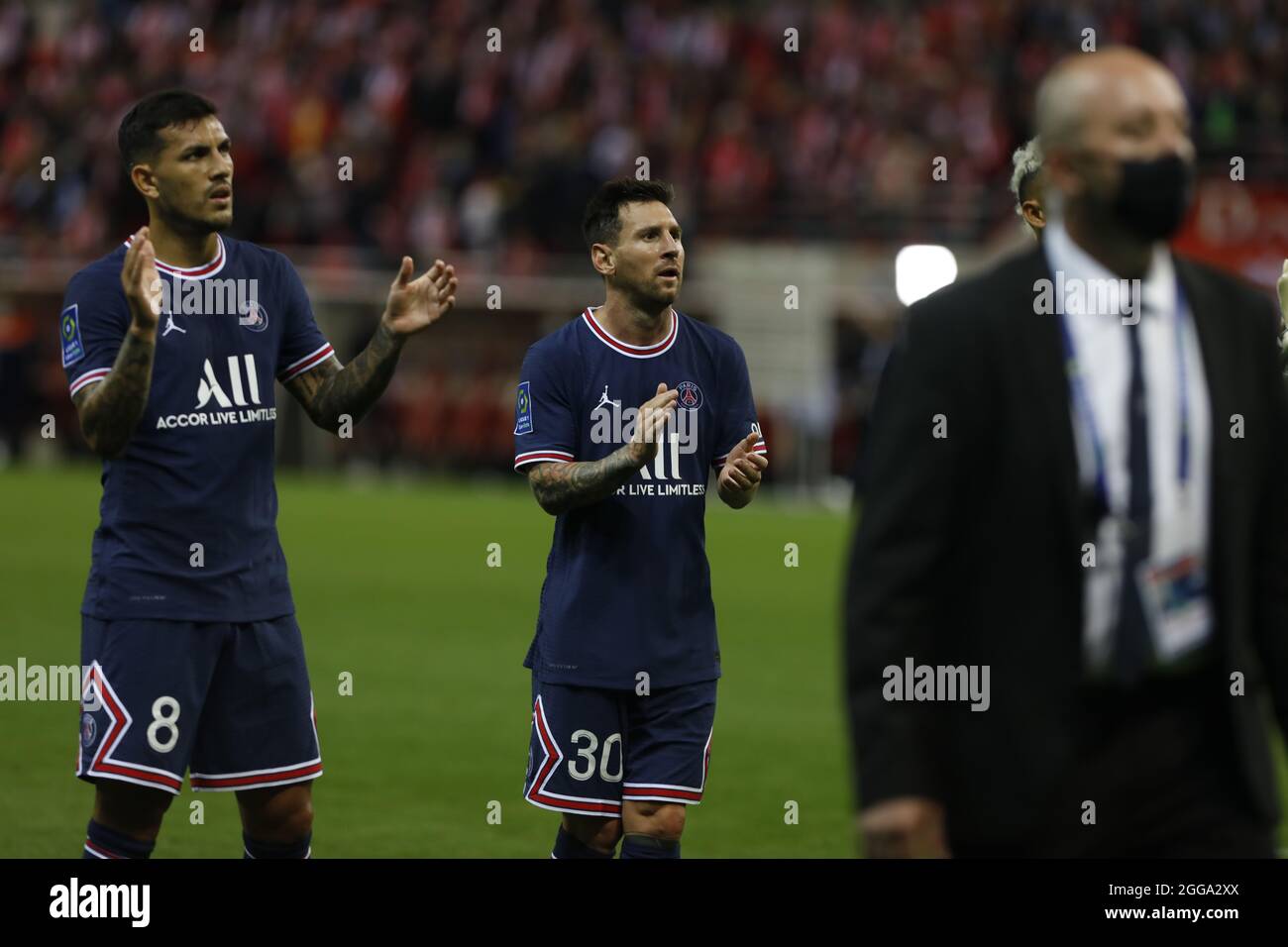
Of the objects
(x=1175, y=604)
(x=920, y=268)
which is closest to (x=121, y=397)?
(x=1175, y=604)

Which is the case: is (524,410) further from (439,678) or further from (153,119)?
(439,678)

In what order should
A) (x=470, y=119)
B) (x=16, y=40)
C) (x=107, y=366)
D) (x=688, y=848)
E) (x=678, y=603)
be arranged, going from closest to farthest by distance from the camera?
(x=107, y=366) → (x=678, y=603) → (x=688, y=848) → (x=470, y=119) → (x=16, y=40)

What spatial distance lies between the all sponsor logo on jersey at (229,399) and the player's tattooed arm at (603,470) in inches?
32.1

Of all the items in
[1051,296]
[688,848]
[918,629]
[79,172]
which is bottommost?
[688,848]

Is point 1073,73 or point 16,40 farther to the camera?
point 16,40

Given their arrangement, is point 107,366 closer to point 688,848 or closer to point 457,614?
point 688,848

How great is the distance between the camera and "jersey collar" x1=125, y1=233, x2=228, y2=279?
599 cm

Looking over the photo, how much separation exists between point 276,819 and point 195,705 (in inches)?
16.5

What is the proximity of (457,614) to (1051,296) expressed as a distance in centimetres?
1150

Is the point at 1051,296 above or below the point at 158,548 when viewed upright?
above

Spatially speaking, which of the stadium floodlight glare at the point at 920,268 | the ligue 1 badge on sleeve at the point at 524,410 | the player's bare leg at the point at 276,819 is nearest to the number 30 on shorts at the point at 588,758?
the player's bare leg at the point at 276,819

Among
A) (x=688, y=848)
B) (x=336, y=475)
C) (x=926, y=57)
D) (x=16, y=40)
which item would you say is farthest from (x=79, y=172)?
(x=688, y=848)

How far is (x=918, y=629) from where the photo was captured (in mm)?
3424

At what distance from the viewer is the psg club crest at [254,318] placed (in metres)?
6.02
